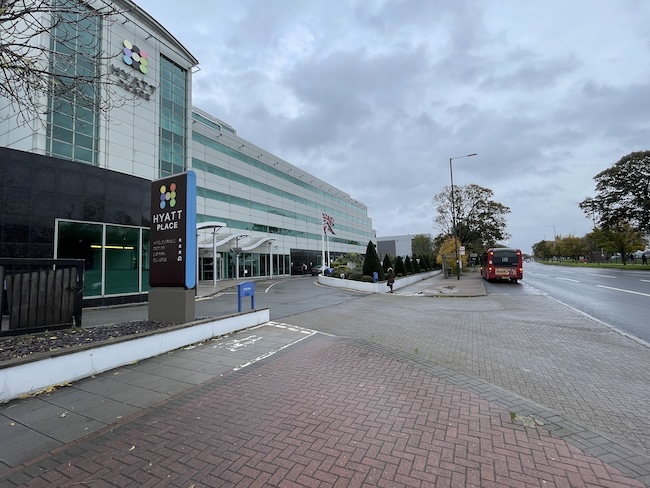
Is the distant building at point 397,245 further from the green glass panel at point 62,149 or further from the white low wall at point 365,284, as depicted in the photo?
the green glass panel at point 62,149

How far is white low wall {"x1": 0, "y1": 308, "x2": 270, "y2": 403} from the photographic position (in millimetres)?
4527

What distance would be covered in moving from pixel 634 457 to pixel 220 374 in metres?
5.12

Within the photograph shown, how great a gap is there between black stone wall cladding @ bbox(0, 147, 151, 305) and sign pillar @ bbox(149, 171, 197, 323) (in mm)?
6574

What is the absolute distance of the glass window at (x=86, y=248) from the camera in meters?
12.7

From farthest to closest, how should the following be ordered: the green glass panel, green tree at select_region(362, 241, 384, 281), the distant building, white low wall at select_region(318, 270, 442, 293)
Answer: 1. the distant building
2. green tree at select_region(362, 241, 384, 281)
3. white low wall at select_region(318, 270, 442, 293)
4. the green glass panel

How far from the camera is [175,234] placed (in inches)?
321

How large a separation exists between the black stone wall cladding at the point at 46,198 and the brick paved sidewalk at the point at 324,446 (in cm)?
1107

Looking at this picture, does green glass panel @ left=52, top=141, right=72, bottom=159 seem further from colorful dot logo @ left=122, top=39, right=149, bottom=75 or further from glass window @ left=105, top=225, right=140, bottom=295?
glass window @ left=105, top=225, right=140, bottom=295

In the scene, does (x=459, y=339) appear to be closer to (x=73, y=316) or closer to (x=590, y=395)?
(x=590, y=395)

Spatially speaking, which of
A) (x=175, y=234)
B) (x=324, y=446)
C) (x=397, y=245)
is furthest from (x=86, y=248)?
(x=397, y=245)

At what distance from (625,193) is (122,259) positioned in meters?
55.9

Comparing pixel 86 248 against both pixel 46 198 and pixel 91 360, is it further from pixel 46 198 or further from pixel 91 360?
pixel 91 360

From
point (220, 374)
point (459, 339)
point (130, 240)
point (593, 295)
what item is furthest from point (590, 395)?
point (130, 240)

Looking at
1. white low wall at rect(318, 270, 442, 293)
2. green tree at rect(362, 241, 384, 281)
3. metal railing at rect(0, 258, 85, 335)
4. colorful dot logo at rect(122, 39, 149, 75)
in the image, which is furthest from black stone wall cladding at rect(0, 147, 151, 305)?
green tree at rect(362, 241, 384, 281)
